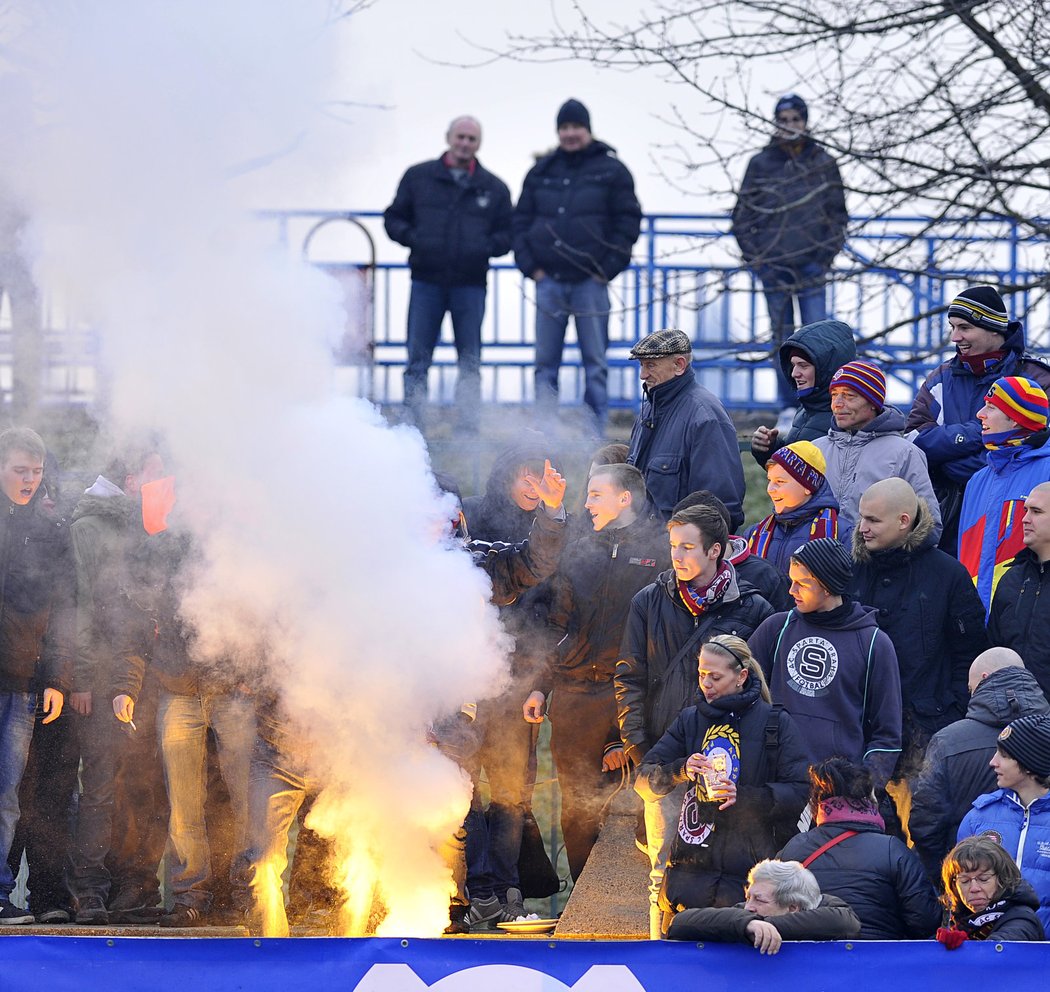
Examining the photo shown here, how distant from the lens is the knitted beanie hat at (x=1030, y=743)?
19.2ft

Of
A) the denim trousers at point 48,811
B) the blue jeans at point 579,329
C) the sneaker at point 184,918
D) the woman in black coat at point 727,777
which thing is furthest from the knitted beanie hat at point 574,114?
the sneaker at point 184,918

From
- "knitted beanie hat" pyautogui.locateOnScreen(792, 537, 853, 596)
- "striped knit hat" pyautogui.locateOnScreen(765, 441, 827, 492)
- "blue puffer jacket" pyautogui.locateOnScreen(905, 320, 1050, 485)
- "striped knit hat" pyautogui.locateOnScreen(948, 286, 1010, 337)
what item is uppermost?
"striped knit hat" pyautogui.locateOnScreen(948, 286, 1010, 337)

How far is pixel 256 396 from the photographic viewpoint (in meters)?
7.03

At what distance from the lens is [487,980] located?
5.24 m

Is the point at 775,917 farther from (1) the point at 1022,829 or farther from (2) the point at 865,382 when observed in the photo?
(2) the point at 865,382

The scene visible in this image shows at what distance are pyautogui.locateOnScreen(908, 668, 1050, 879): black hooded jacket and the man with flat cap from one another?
1635mm

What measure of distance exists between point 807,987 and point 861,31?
681cm

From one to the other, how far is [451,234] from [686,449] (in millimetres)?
3422

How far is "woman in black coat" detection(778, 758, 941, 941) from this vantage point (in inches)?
225

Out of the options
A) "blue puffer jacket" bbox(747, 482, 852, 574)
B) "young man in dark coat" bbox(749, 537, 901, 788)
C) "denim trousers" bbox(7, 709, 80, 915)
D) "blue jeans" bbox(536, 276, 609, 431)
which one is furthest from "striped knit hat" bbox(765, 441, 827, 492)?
"blue jeans" bbox(536, 276, 609, 431)

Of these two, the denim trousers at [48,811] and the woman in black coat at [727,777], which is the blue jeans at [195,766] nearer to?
the denim trousers at [48,811]

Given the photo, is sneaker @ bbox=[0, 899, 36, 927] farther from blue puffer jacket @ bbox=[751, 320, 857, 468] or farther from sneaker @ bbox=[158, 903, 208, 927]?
blue puffer jacket @ bbox=[751, 320, 857, 468]

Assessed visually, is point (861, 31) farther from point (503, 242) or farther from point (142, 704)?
point (142, 704)

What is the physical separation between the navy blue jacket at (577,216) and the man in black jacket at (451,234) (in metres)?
0.36
